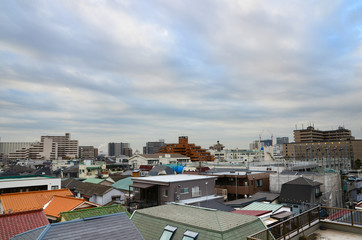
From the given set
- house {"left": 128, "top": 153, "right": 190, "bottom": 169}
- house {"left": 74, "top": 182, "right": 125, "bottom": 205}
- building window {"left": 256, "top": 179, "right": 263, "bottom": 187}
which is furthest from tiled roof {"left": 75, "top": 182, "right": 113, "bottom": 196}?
house {"left": 128, "top": 153, "right": 190, "bottom": 169}

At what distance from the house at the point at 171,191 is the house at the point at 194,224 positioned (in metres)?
12.0

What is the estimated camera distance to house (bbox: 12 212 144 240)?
9312 mm

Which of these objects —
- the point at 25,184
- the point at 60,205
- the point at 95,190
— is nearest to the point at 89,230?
the point at 60,205

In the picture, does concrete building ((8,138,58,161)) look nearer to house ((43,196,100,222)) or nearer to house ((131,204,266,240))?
house ((43,196,100,222))

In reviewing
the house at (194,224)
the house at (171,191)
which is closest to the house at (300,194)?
the house at (171,191)

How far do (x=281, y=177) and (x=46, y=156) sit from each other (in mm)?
161315

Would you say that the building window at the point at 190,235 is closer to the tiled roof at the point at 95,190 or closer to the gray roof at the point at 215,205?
the gray roof at the point at 215,205

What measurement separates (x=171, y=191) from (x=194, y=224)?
15.1m

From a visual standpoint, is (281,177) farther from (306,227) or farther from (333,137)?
(333,137)

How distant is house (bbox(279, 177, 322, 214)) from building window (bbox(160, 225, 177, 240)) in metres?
21.3

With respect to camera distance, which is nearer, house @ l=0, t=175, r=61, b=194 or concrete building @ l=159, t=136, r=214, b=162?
house @ l=0, t=175, r=61, b=194

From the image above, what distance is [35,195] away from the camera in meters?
27.4

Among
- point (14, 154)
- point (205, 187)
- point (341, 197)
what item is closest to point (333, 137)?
point (341, 197)

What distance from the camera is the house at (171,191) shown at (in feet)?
90.0
